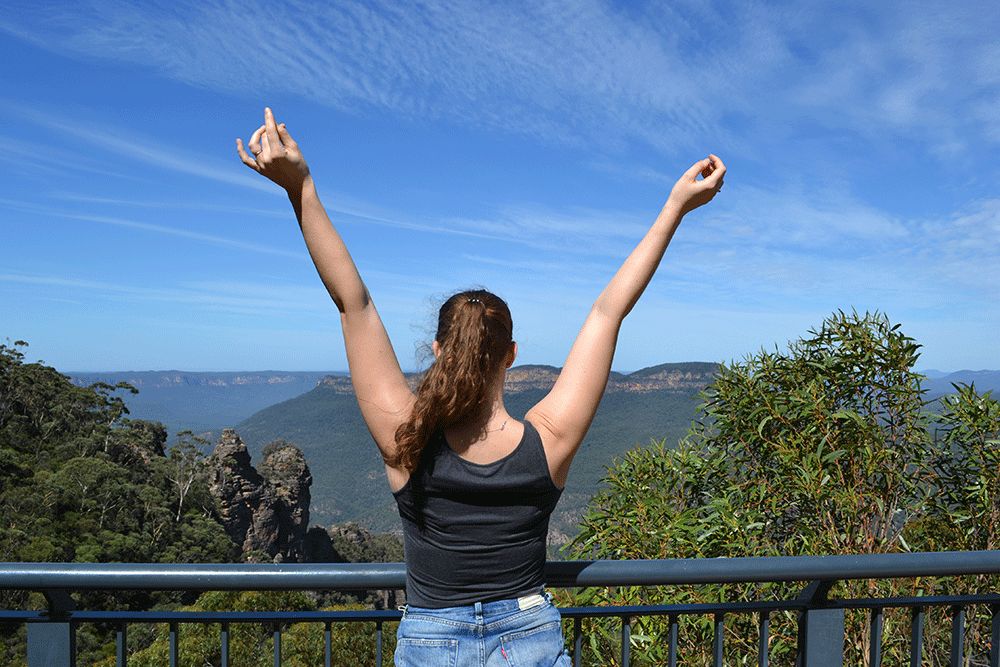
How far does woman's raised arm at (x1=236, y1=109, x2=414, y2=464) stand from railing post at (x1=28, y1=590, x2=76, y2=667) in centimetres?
105

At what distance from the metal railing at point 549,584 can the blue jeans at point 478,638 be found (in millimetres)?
303

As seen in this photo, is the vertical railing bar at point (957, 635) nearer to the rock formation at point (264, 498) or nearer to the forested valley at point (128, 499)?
the forested valley at point (128, 499)

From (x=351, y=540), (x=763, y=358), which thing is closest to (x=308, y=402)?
(x=351, y=540)

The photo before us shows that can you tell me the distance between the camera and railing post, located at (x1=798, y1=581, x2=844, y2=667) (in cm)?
180

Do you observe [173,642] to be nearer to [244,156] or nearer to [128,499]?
[244,156]

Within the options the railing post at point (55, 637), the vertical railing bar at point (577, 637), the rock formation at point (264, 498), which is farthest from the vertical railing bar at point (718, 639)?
the rock formation at point (264, 498)

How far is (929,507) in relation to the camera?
373 cm

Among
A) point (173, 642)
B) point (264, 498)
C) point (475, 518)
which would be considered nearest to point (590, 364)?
point (475, 518)

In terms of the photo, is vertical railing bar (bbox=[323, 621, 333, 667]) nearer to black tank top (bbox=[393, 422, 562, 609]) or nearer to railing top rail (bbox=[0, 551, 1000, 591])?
railing top rail (bbox=[0, 551, 1000, 591])

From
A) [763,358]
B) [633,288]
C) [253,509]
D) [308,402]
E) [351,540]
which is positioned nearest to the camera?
[633,288]

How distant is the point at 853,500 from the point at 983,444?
0.75 metres

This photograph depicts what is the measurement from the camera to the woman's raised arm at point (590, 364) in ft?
4.12

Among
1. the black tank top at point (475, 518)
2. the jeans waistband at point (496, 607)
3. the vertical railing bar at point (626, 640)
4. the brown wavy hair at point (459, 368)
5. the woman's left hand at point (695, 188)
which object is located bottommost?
the vertical railing bar at point (626, 640)

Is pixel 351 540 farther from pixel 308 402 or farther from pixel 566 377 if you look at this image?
pixel 308 402
